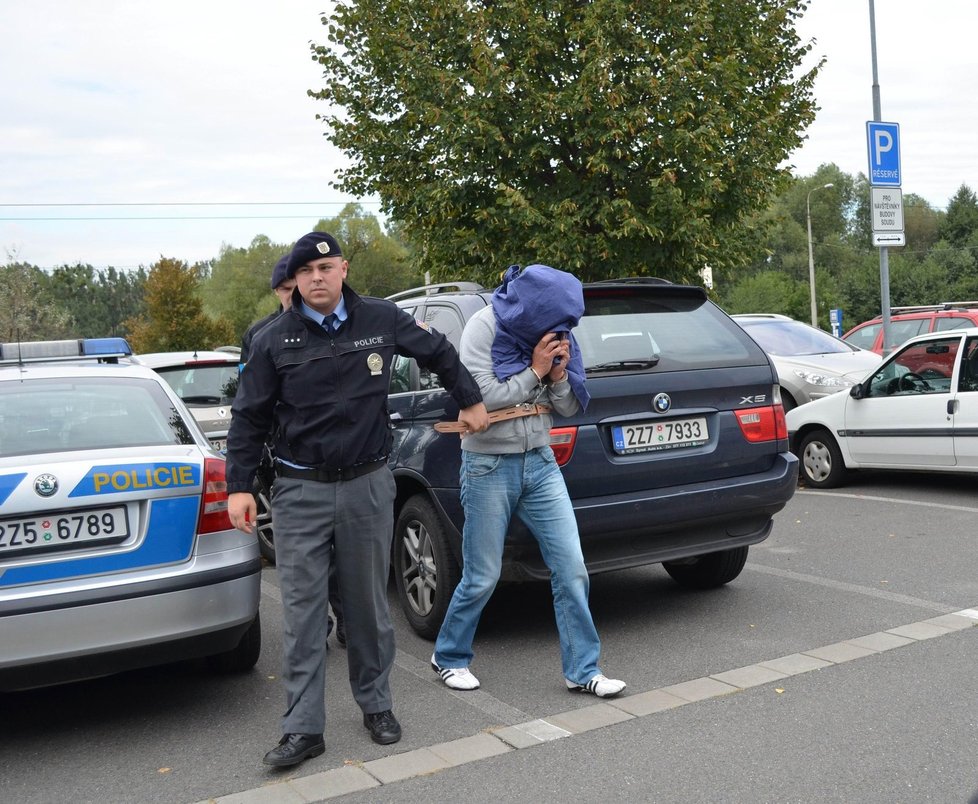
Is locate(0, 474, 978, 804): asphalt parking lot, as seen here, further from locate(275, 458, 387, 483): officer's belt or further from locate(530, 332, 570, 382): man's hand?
locate(530, 332, 570, 382): man's hand

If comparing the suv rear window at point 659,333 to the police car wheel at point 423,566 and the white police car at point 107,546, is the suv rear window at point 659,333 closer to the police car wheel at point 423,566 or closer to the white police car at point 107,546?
the police car wheel at point 423,566

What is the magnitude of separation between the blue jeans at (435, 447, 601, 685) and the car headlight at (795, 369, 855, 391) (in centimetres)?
873

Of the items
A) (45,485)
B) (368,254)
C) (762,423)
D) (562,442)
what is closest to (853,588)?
(762,423)

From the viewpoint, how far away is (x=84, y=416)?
4.60 m

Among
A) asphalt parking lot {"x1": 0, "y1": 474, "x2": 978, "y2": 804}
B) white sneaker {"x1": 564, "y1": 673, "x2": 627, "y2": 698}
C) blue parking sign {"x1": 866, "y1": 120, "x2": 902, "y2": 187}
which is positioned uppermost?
blue parking sign {"x1": 866, "y1": 120, "x2": 902, "y2": 187}

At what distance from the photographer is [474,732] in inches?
164

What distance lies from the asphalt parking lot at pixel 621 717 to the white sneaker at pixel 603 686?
0.05 meters

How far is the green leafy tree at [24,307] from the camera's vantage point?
51.8 m

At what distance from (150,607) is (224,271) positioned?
95407 millimetres

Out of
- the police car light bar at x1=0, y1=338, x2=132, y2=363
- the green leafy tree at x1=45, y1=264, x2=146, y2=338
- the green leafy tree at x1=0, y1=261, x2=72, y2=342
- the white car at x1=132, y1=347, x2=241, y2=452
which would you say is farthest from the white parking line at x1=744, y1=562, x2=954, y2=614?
the green leafy tree at x1=45, y1=264, x2=146, y2=338

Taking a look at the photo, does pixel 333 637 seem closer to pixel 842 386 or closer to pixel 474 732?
pixel 474 732

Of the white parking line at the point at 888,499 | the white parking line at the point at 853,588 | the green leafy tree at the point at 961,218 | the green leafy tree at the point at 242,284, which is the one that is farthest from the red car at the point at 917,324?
the green leafy tree at the point at 242,284

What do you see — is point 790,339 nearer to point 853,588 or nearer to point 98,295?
point 853,588

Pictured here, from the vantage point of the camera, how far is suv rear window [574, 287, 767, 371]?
5.33 m
